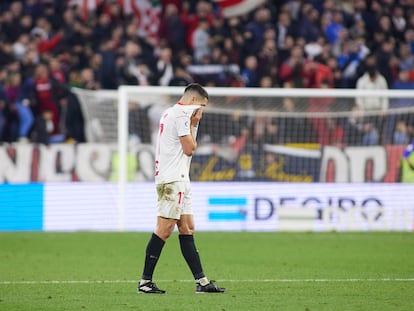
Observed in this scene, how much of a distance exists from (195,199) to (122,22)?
21.0 ft

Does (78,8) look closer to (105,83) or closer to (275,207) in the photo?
(105,83)

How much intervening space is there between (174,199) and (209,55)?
42.6 feet

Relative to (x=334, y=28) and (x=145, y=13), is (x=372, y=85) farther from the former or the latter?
(x=145, y=13)

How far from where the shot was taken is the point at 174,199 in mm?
10023

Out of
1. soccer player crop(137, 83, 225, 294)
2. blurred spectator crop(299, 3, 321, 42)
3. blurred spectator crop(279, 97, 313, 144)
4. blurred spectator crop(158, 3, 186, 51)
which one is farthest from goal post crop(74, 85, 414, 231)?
soccer player crop(137, 83, 225, 294)

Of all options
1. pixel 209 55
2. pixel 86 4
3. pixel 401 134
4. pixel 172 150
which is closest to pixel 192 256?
pixel 172 150

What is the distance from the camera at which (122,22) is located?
23438mm

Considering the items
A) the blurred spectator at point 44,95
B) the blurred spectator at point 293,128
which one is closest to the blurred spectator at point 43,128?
the blurred spectator at point 44,95

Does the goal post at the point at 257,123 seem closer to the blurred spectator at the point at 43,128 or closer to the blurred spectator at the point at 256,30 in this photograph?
the blurred spectator at the point at 43,128

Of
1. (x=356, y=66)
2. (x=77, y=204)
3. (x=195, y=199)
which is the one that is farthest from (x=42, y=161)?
(x=356, y=66)

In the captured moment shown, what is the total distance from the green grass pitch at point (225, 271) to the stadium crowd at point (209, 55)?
128 inches

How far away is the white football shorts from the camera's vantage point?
395 inches

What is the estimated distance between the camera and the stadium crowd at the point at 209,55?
2052cm


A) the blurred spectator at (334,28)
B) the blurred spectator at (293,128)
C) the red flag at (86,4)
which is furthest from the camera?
the blurred spectator at (334,28)
